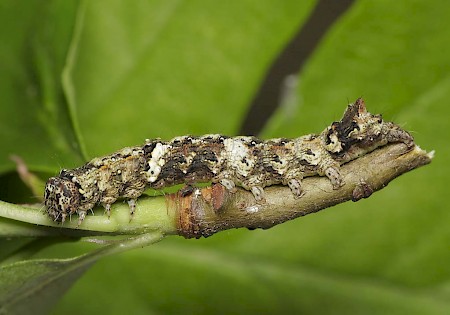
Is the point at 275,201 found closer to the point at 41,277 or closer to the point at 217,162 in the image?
the point at 217,162

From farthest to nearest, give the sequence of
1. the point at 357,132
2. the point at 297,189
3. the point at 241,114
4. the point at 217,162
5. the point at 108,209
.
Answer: the point at 241,114 < the point at 217,162 < the point at 357,132 < the point at 108,209 < the point at 297,189

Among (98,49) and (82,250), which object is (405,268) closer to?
(82,250)

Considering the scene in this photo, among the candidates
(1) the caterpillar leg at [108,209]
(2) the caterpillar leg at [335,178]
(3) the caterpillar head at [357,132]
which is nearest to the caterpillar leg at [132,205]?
(1) the caterpillar leg at [108,209]

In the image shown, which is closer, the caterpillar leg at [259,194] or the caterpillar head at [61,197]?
the caterpillar leg at [259,194]

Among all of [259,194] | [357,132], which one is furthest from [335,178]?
[357,132]

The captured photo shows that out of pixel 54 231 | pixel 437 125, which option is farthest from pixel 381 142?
pixel 54 231

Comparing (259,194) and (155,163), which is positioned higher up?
(155,163)

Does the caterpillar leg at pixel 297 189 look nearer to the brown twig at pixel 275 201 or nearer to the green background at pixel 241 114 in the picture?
the brown twig at pixel 275 201
